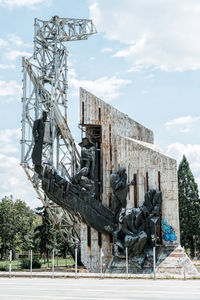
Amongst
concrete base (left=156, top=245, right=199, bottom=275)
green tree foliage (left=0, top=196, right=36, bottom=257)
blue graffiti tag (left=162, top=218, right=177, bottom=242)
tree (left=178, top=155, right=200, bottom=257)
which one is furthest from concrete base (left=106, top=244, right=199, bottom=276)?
green tree foliage (left=0, top=196, right=36, bottom=257)

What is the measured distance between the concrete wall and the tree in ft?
48.5

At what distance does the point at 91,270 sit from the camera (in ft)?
85.6

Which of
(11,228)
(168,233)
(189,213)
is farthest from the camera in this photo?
(11,228)

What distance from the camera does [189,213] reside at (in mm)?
41312

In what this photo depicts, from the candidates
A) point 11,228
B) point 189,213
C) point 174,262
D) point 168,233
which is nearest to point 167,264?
point 174,262

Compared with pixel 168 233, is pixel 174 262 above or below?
below

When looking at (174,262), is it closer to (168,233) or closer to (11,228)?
(168,233)

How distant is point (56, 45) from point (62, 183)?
33.2 feet

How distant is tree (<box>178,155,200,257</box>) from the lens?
41.1 meters

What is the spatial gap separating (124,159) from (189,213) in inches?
690

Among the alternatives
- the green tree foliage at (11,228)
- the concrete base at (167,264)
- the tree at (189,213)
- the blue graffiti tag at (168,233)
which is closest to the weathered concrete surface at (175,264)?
the concrete base at (167,264)

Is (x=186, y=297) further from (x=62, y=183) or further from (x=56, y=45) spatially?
(x=56, y=45)

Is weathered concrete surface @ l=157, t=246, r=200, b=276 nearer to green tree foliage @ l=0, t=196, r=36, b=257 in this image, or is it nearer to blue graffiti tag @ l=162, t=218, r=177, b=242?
blue graffiti tag @ l=162, t=218, r=177, b=242

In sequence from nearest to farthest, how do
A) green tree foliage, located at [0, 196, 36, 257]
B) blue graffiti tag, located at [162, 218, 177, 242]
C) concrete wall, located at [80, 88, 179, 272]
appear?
1. blue graffiti tag, located at [162, 218, 177, 242]
2. concrete wall, located at [80, 88, 179, 272]
3. green tree foliage, located at [0, 196, 36, 257]
